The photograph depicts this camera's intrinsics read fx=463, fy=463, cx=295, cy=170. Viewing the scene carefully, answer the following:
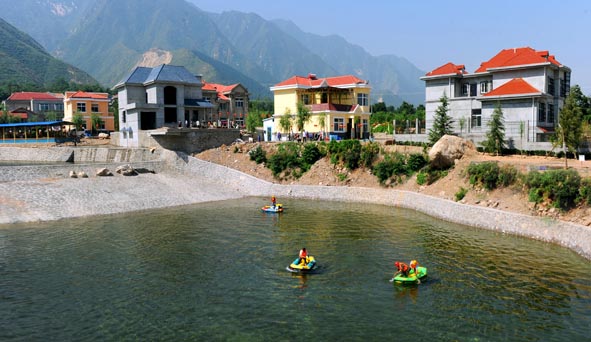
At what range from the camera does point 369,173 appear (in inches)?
2067

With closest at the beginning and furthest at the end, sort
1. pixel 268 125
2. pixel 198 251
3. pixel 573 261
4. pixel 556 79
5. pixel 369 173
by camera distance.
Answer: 1. pixel 573 261
2. pixel 198 251
3. pixel 369 173
4. pixel 556 79
5. pixel 268 125

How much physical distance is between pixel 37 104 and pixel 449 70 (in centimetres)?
11103

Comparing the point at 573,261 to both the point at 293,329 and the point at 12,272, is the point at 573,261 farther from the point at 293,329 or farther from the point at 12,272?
the point at 12,272

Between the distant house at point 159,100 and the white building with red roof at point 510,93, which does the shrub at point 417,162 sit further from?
the distant house at point 159,100

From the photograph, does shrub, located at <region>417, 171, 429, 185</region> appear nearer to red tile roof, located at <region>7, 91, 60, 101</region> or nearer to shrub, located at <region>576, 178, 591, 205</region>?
shrub, located at <region>576, 178, 591, 205</region>

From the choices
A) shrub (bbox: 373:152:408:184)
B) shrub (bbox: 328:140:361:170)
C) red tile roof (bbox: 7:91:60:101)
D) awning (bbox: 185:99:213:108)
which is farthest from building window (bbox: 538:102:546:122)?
red tile roof (bbox: 7:91:60:101)

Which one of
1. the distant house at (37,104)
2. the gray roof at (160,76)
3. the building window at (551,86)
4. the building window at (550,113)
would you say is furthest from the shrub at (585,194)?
the distant house at (37,104)

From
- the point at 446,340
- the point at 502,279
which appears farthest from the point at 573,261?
the point at 446,340

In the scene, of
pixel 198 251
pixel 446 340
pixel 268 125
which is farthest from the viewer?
pixel 268 125

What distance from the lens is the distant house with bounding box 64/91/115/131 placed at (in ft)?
316

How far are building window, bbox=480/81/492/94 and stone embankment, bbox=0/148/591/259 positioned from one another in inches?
981

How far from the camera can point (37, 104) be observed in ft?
416

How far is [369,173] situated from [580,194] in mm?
23630

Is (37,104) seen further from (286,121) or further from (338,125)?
(338,125)
